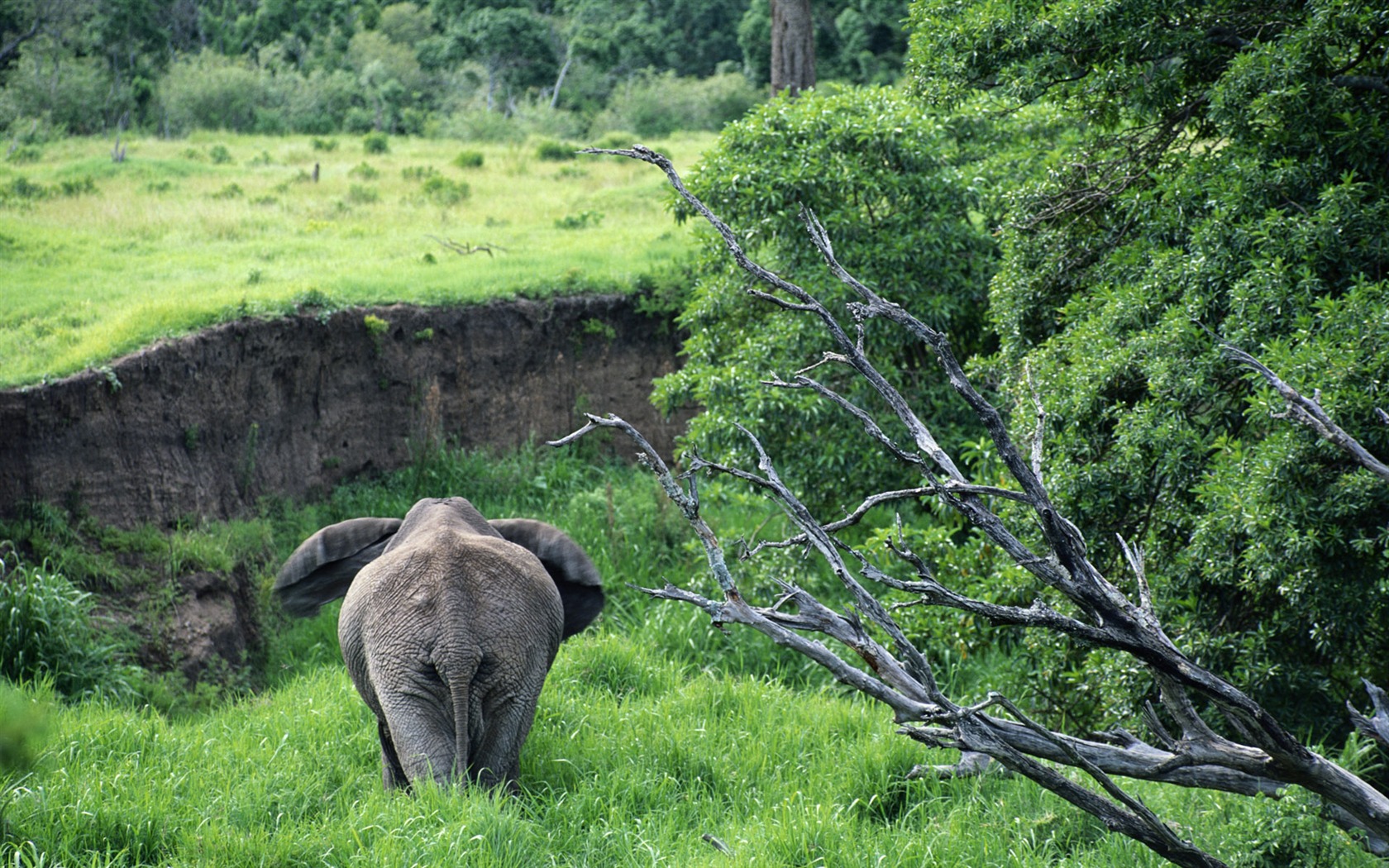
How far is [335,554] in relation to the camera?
672 cm

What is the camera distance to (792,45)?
15.7 m

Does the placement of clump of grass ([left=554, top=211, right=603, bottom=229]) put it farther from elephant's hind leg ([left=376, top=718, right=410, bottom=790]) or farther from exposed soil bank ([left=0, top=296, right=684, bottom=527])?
elephant's hind leg ([left=376, top=718, right=410, bottom=790])

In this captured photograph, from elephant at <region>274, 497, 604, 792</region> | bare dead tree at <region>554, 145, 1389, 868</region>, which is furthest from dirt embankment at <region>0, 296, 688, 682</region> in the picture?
bare dead tree at <region>554, 145, 1389, 868</region>

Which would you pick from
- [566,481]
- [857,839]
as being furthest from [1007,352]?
[566,481]

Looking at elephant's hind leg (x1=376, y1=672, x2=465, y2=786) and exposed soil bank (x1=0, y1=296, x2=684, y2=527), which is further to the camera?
exposed soil bank (x1=0, y1=296, x2=684, y2=527)

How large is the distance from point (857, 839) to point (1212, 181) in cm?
407

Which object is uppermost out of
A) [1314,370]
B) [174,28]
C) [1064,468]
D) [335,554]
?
[174,28]

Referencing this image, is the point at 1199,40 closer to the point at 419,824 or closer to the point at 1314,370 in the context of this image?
the point at 1314,370

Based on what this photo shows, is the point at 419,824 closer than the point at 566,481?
Yes

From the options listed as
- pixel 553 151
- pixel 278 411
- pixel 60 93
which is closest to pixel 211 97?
pixel 60 93

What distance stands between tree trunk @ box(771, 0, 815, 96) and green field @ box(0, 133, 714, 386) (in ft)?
8.08

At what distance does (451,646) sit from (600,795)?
1.11 meters

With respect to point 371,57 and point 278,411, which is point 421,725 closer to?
point 278,411

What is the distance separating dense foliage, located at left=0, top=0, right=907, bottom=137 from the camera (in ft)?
116
